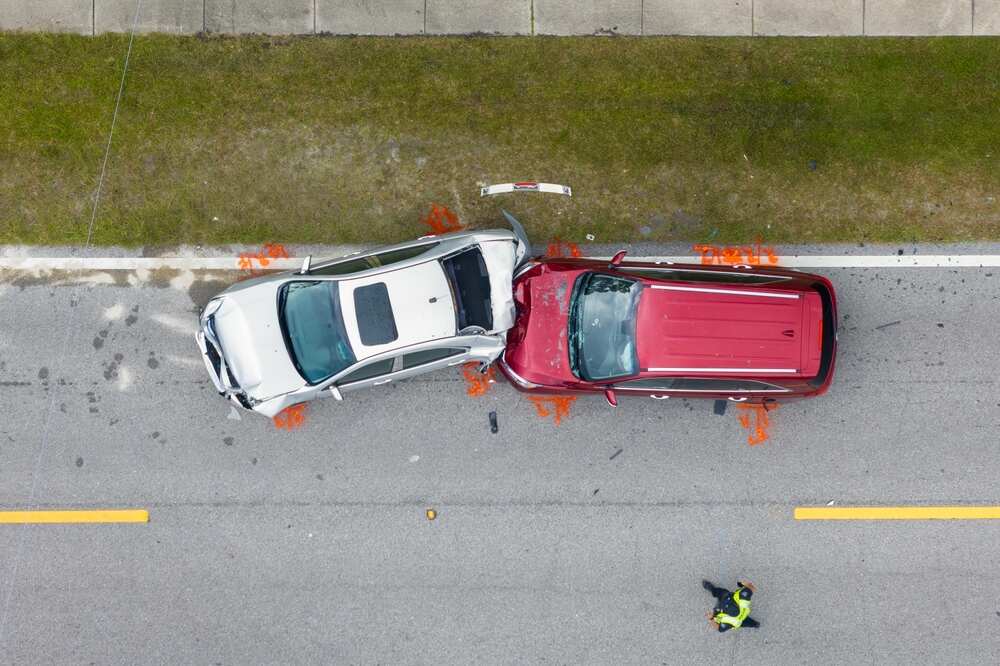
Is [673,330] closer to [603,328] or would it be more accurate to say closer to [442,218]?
[603,328]

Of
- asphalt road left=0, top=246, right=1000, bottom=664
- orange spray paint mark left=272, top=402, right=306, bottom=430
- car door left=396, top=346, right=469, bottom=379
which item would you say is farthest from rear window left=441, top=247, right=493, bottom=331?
orange spray paint mark left=272, top=402, right=306, bottom=430

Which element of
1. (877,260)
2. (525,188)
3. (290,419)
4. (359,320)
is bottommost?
(290,419)

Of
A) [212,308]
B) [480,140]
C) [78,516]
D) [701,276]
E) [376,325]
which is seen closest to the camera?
[376,325]

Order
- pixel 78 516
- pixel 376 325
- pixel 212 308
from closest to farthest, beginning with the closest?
1. pixel 376 325
2. pixel 212 308
3. pixel 78 516

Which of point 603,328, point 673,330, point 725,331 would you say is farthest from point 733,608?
point 603,328

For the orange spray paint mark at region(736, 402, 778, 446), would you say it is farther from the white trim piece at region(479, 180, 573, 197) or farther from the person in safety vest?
the white trim piece at region(479, 180, 573, 197)

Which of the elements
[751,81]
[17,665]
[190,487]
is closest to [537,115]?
[751,81]
